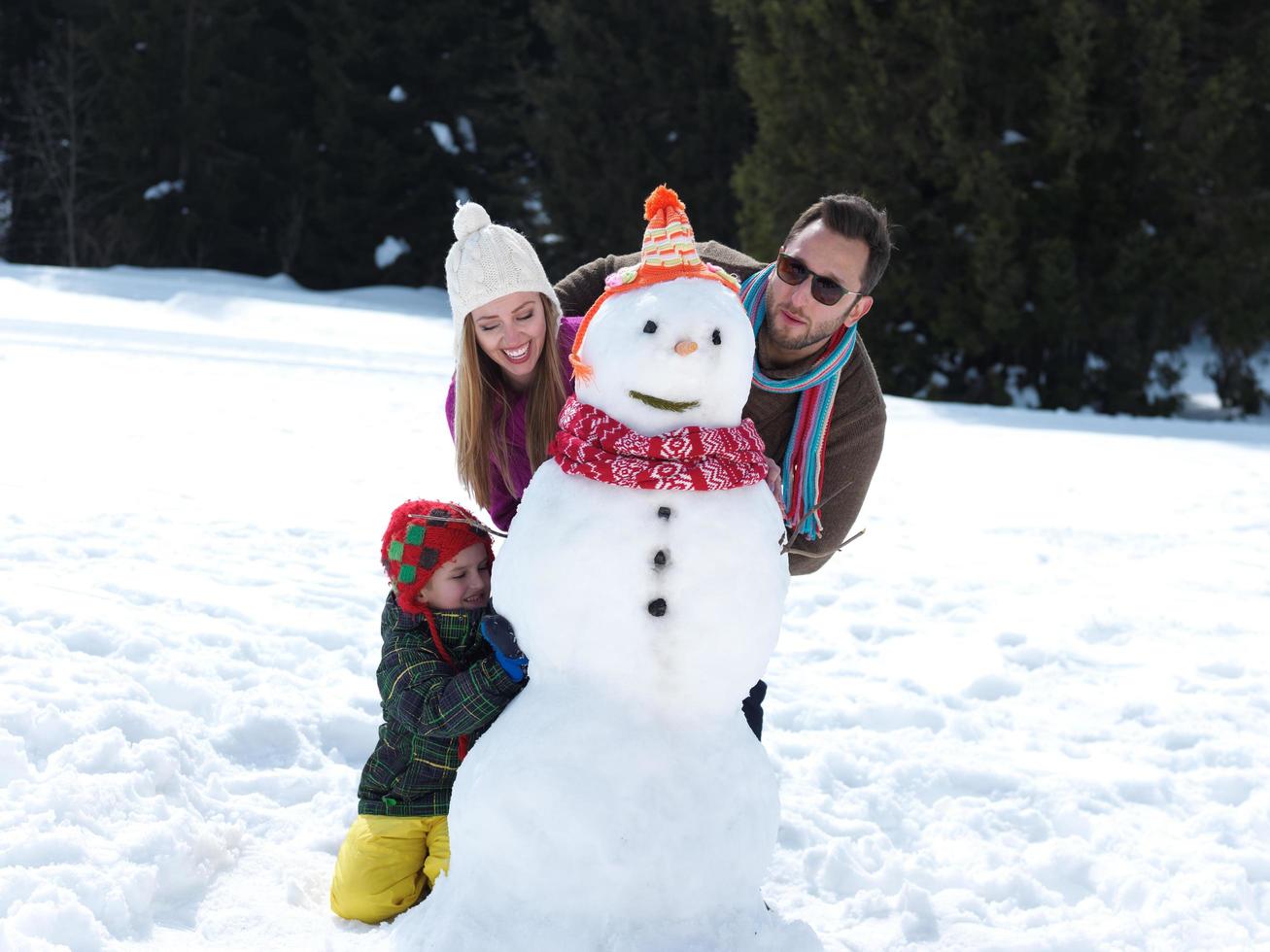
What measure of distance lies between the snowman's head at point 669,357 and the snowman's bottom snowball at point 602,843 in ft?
1.74

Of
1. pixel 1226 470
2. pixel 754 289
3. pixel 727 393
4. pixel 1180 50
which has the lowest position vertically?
pixel 1226 470

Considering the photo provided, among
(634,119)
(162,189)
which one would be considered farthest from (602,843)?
(162,189)

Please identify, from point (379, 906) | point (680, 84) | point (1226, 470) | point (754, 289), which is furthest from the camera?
point (680, 84)

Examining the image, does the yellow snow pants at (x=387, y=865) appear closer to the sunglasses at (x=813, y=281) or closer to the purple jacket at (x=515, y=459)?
the purple jacket at (x=515, y=459)

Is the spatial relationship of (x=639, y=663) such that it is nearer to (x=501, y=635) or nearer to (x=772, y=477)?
(x=501, y=635)

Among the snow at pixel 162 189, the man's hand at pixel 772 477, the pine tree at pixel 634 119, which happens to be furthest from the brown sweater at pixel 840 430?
the snow at pixel 162 189

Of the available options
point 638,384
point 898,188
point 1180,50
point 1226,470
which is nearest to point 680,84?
point 898,188

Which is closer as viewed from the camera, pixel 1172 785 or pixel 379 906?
pixel 379 906

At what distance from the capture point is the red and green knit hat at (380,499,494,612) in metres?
2.69

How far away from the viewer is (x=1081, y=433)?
28.7ft

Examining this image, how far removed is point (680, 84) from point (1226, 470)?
8479mm

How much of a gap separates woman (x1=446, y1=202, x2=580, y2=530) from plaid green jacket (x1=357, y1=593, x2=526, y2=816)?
1.11ft

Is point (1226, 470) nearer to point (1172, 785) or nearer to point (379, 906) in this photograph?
point (1172, 785)

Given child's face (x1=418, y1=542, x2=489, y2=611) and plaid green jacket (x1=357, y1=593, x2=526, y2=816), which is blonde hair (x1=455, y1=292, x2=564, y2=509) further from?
plaid green jacket (x1=357, y1=593, x2=526, y2=816)
